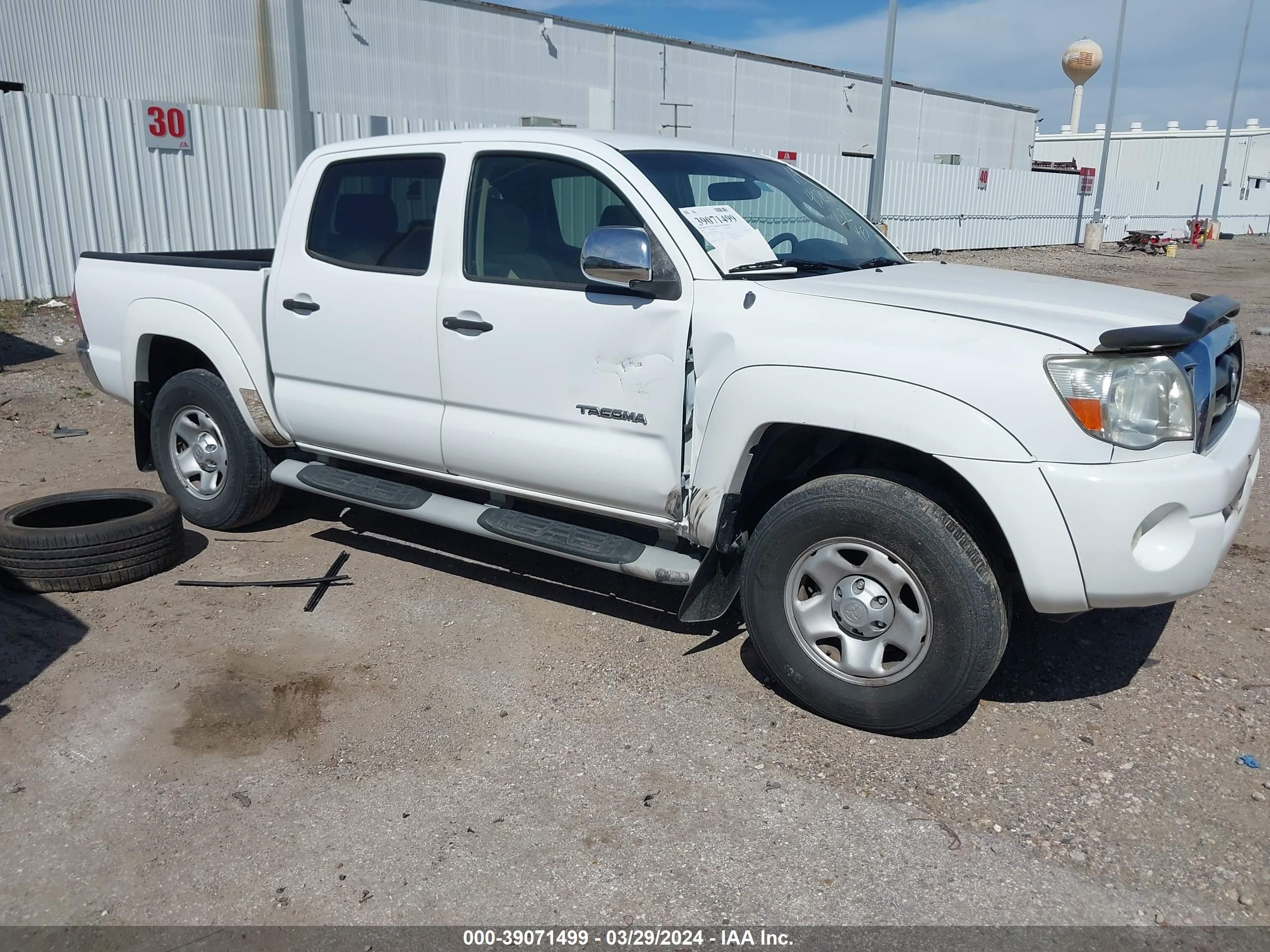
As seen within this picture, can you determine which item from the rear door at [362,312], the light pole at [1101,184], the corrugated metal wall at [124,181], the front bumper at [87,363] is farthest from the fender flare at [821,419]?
the light pole at [1101,184]

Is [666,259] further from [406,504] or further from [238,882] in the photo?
[238,882]

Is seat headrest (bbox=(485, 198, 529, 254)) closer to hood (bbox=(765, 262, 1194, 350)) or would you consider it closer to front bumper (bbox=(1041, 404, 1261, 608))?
hood (bbox=(765, 262, 1194, 350))

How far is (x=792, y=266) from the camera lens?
4.06 m

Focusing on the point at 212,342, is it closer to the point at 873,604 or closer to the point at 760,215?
the point at 760,215

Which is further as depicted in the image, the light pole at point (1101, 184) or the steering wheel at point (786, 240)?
the light pole at point (1101, 184)

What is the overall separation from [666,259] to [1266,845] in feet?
8.66

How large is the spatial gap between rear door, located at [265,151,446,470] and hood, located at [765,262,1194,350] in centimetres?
167

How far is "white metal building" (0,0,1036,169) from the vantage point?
60.0ft

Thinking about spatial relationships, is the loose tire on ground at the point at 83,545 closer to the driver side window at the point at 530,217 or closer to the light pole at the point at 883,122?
the driver side window at the point at 530,217

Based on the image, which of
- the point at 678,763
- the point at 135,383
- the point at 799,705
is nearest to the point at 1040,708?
the point at 799,705

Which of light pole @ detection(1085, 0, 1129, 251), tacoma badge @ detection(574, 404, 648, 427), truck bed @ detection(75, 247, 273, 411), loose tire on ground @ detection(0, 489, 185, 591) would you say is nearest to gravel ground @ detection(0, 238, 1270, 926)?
loose tire on ground @ detection(0, 489, 185, 591)

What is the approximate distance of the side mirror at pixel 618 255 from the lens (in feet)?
11.9

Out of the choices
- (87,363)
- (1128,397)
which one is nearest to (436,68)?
(87,363)

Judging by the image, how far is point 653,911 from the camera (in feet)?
8.98
